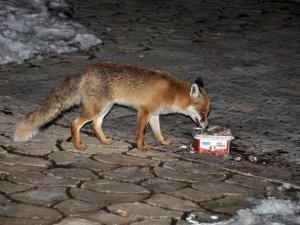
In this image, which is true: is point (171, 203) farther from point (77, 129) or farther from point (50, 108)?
point (50, 108)

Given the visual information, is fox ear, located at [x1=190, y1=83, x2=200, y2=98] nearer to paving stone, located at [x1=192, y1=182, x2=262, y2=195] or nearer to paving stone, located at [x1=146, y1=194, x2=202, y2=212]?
paving stone, located at [x1=192, y1=182, x2=262, y2=195]

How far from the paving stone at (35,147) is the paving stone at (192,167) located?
4.42ft

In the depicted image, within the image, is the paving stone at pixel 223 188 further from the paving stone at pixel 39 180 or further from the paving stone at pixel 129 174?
the paving stone at pixel 39 180

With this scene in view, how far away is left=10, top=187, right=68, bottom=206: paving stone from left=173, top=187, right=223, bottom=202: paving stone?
3.58 feet

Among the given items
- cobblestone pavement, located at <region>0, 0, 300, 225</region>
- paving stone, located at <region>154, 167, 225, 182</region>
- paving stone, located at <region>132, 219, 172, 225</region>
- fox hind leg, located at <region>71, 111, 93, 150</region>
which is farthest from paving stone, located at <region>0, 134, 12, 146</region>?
paving stone, located at <region>132, 219, 172, 225</region>

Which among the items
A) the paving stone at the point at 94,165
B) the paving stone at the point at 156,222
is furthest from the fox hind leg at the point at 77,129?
the paving stone at the point at 156,222

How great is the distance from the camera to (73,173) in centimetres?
754

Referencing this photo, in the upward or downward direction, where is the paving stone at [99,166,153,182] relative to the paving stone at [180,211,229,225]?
upward

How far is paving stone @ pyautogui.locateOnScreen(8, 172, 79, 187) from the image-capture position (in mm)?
7219

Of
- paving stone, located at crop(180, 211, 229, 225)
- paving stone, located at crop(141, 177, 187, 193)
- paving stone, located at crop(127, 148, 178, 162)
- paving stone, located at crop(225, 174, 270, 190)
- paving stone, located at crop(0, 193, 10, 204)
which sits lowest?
paving stone, located at crop(0, 193, 10, 204)

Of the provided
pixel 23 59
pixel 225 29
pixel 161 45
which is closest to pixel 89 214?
pixel 23 59

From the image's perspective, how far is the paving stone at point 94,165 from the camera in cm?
773

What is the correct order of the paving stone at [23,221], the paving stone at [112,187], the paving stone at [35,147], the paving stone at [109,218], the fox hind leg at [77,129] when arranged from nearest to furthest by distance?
1. the paving stone at [23,221]
2. the paving stone at [109,218]
3. the paving stone at [112,187]
4. the paving stone at [35,147]
5. the fox hind leg at [77,129]

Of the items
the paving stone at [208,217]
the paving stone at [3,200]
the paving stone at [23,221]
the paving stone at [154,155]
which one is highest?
the paving stone at [154,155]
